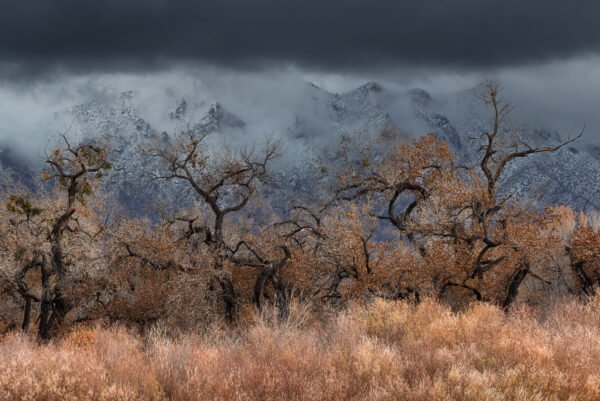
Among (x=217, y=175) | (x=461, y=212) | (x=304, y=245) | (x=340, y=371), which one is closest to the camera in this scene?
(x=340, y=371)

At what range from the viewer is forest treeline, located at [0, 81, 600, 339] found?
19.3 m

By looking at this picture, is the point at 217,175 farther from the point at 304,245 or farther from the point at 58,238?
the point at 58,238

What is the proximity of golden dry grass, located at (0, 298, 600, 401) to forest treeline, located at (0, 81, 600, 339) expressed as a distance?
9.78 m

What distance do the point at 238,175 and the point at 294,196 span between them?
16.3 ft

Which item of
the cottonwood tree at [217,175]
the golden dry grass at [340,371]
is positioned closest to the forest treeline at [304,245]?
the cottonwood tree at [217,175]

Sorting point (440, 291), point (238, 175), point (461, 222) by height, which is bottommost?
point (440, 291)

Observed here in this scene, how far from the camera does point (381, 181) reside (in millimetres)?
23703

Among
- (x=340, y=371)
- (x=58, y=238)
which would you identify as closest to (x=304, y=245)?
(x=58, y=238)

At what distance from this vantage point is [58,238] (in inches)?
862

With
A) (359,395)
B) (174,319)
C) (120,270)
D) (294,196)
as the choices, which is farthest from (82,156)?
(359,395)

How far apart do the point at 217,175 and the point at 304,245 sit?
5417 millimetres

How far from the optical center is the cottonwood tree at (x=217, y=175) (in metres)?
21.6

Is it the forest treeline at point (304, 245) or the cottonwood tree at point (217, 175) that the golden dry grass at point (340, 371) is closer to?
the forest treeline at point (304, 245)

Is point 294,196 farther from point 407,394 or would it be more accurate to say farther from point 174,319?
point 407,394
